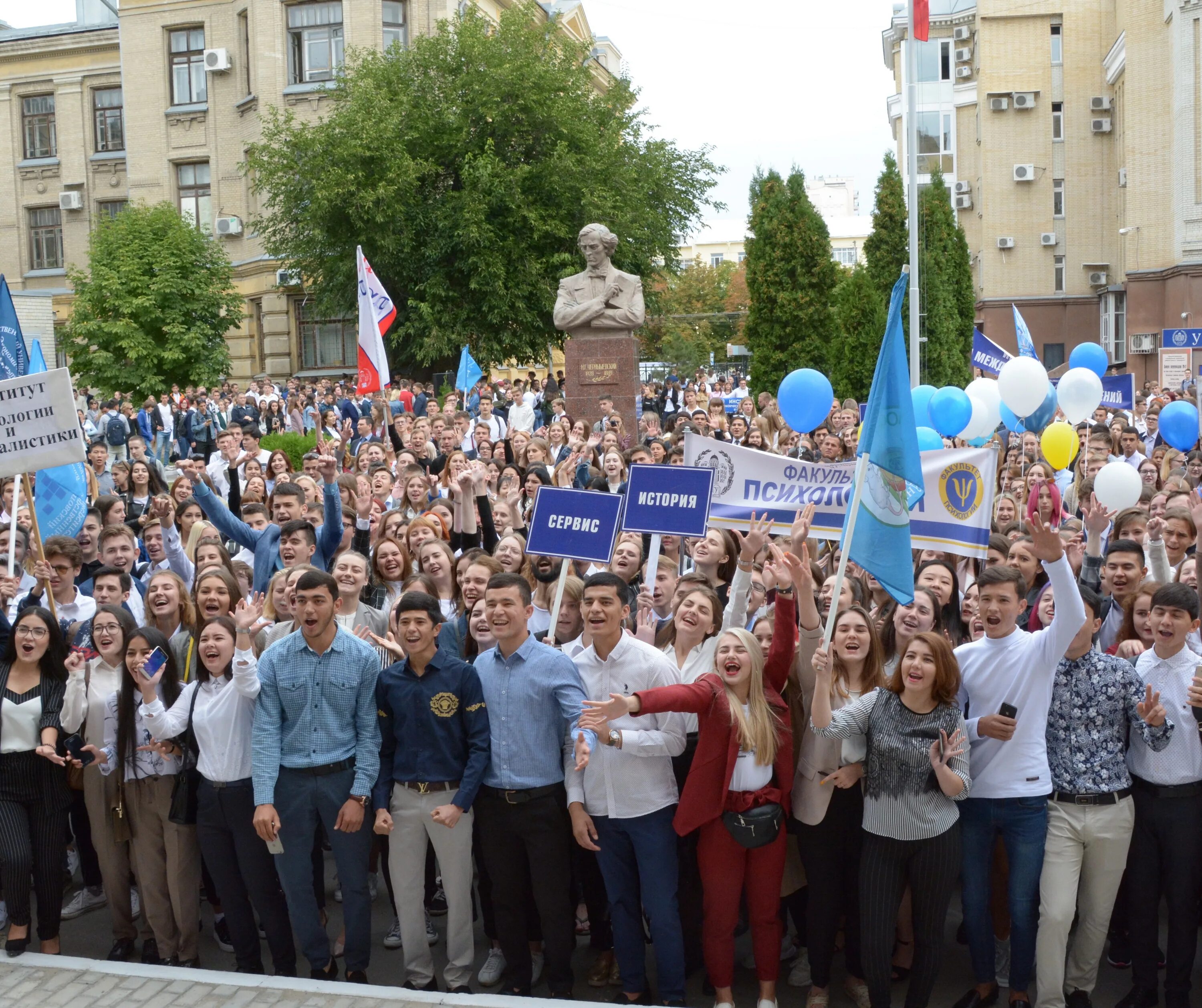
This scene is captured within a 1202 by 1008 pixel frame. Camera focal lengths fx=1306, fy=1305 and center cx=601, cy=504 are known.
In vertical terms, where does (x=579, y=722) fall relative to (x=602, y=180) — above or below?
below

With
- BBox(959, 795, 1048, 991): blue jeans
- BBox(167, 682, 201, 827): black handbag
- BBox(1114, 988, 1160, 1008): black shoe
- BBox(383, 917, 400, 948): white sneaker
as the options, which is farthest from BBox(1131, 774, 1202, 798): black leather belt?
BBox(167, 682, 201, 827): black handbag

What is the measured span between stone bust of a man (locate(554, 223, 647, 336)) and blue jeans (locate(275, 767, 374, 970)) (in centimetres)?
1222

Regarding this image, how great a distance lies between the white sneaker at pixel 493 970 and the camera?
20.0 ft

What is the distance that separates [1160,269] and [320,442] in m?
32.5

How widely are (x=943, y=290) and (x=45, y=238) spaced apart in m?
32.5

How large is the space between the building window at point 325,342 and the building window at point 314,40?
6.84 meters

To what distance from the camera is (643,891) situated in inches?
226

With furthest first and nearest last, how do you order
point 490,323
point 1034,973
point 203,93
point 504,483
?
1. point 203,93
2. point 490,323
3. point 504,483
4. point 1034,973

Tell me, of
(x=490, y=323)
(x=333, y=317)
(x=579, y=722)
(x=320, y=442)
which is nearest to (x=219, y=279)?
(x=333, y=317)

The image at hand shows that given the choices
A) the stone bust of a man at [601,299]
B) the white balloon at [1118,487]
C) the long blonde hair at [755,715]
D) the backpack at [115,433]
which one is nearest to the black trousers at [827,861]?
the long blonde hair at [755,715]

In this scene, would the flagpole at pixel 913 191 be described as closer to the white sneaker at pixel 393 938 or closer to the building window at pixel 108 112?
the white sneaker at pixel 393 938

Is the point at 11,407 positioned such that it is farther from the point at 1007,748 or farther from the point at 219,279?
the point at 219,279

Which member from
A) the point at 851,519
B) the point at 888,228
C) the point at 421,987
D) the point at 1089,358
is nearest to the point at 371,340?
the point at 1089,358

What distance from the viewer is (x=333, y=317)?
1383 inches
